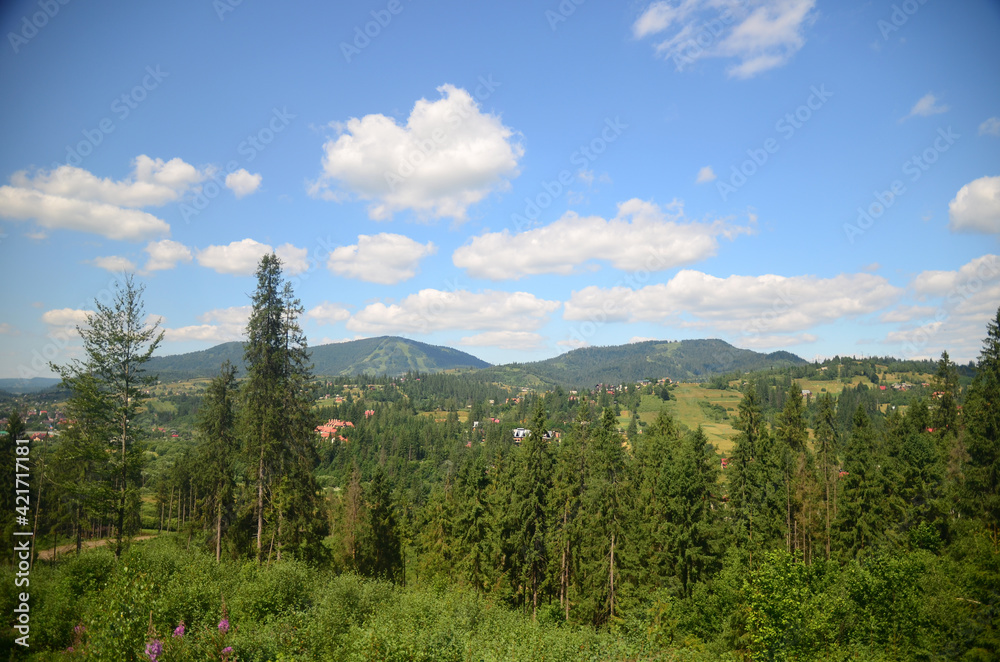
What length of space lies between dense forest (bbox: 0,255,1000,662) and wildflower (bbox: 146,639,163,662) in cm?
8

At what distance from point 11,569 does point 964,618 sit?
143 ft

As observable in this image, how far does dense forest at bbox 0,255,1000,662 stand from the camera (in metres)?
14.6

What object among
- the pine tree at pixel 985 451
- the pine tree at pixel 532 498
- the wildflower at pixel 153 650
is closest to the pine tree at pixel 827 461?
the pine tree at pixel 985 451

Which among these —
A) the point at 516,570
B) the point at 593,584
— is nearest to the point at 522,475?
the point at 516,570

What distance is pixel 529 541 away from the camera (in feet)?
102

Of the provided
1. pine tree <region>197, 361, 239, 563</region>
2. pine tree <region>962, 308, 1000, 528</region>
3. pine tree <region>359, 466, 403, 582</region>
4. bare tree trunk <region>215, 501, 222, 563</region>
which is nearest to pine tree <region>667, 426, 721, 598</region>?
pine tree <region>962, 308, 1000, 528</region>

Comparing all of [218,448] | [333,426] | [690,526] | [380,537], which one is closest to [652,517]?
[690,526]

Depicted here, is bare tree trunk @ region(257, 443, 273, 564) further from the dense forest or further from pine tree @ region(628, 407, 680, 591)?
pine tree @ region(628, 407, 680, 591)

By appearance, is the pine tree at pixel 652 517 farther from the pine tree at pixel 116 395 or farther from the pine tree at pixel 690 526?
the pine tree at pixel 116 395

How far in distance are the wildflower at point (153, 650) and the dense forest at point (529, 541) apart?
0.08m

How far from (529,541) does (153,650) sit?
80.9 feet

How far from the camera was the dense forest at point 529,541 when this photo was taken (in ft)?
47.8

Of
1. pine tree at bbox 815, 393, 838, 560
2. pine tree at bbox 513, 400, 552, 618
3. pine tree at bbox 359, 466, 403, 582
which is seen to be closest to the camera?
pine tree at bbox 513, 400, 552, 618

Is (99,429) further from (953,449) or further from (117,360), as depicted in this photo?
(953,449)
